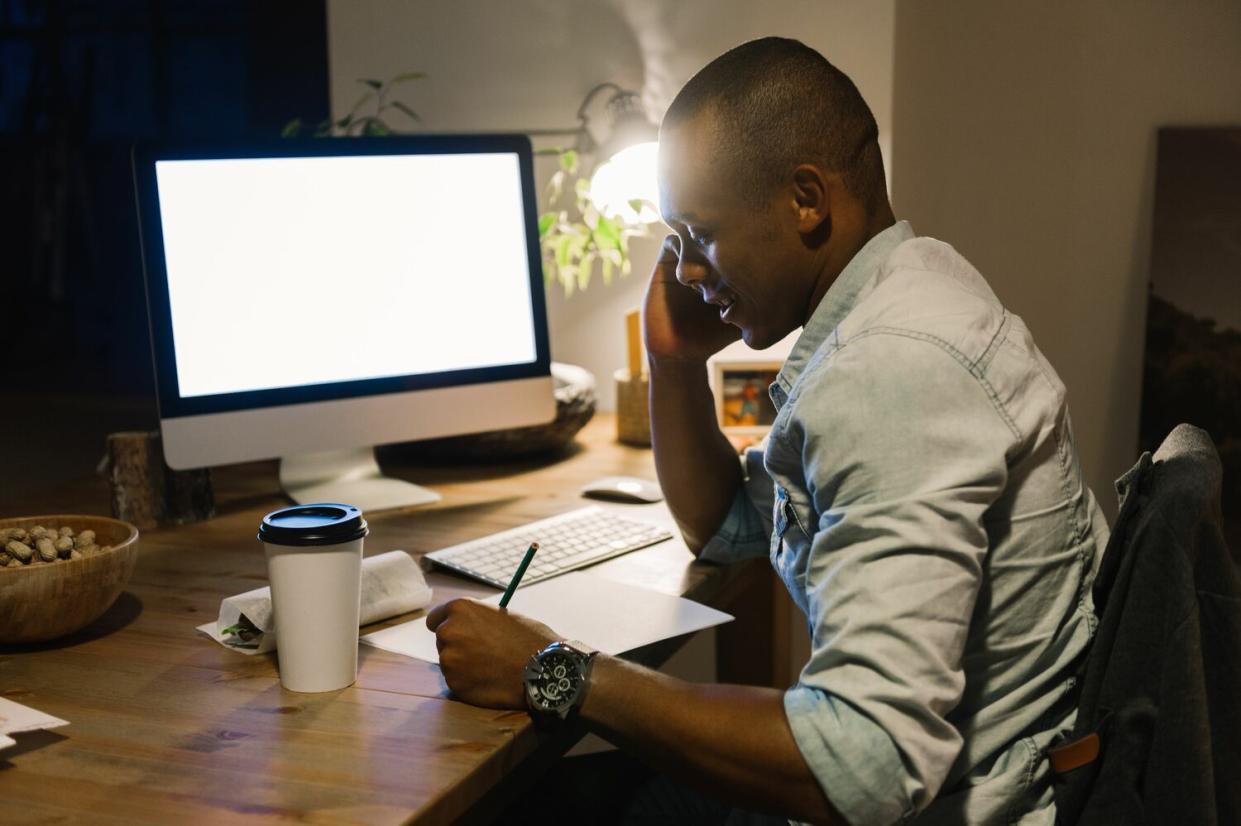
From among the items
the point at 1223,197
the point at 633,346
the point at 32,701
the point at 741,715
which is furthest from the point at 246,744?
the point at 1223,197

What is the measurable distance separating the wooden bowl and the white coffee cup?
23 cm

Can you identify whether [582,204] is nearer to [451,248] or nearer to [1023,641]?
[451,248]

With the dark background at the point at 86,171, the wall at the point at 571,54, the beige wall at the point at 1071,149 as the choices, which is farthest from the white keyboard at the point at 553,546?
the dark background at the point at 86,171

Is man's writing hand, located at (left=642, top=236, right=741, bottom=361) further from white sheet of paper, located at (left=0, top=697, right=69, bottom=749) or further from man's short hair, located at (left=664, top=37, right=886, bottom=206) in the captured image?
white sheet of paper, located at (left=0, top=697, right=69, bottom=749)

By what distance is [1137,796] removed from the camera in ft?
3.12

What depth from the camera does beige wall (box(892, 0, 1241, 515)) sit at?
223 centimetres

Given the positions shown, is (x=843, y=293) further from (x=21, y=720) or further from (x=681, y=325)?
(x=21, y=720)

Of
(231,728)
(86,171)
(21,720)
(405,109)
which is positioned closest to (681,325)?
(231,728)

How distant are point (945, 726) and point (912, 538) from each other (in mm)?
141

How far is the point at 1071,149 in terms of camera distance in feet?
7.52

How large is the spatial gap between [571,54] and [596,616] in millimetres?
1383

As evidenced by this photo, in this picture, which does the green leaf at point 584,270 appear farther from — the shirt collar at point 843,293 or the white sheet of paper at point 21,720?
the white sheet of paper at point 21,720

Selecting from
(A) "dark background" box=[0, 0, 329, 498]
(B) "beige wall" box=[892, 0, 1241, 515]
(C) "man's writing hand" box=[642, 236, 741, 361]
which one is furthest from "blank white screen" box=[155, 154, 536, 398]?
(A) "dark background" box=[0, 0, 329, 498]

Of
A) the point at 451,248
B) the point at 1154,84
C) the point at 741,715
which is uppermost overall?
the point at 1154,84
